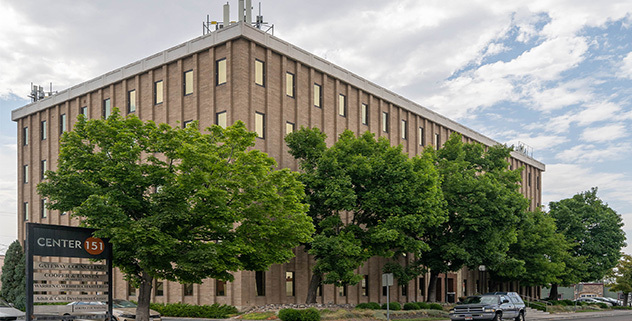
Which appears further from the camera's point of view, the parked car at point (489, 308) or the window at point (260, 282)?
the window at point (260, 282)

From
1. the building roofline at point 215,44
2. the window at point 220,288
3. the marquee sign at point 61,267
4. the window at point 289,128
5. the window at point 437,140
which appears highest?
the building roofline at point 215,44

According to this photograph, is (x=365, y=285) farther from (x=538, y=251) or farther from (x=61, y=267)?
(x=61, y=267)

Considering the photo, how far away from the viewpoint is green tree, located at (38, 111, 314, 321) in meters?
24.7

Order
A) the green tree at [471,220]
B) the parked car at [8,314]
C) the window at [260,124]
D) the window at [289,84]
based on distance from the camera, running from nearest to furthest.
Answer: the parked car at [8,314], the window at [260,124], the window at [289,84], the green tree at [471,220]

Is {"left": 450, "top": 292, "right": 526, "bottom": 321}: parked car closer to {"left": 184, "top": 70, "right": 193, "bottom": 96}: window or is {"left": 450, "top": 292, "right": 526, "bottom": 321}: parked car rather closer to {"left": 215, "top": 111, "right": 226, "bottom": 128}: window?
{"left": 215, "top": 111, "right": 226, "bottom": 128}: window

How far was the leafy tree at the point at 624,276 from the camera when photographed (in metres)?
76.4

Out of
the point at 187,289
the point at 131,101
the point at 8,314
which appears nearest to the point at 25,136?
the point at 131,101

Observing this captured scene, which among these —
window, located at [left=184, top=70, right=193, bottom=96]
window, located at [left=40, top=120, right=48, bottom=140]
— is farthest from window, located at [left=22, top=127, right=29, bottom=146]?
window, located at [left=184, top=70, right=193, bottom=96]

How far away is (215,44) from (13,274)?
2670cm

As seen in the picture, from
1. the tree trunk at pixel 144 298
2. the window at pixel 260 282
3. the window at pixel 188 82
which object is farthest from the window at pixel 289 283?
the tree trunk at pixel 144 298

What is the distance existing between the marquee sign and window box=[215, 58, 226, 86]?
19269 millimetres

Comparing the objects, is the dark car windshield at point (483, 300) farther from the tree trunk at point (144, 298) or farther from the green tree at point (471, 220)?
the tree trunk at point (144, 298)

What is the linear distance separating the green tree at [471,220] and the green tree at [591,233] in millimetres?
27374

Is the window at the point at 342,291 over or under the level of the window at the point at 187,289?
under
